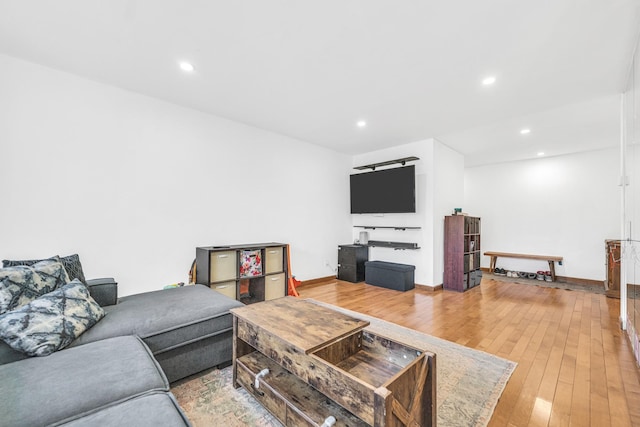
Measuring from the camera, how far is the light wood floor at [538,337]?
64.5 inches

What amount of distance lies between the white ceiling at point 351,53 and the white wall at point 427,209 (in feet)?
3.52

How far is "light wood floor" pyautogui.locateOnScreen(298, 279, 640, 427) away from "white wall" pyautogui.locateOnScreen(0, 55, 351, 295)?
6.33ft

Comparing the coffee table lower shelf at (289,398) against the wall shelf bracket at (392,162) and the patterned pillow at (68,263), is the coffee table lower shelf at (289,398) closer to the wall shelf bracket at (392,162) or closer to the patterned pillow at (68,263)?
the patterned pillow at (68,263)

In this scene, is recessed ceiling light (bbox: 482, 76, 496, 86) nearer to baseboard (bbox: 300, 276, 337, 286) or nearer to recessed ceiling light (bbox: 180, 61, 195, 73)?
recessed ceiling light (bbox: 180, 61, 195, 73)

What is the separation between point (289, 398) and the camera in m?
1.41

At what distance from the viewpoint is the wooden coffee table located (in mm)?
1085

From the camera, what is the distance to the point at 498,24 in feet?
6.10

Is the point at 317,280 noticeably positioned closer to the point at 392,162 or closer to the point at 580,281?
the point at 392,162

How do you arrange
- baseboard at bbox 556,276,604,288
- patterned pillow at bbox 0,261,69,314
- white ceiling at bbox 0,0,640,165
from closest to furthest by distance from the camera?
patterned pillow at bbox 0,261,69,314
white ceiling at bbox 0,0,640,165
baseboard at bbox 556,276,604,288

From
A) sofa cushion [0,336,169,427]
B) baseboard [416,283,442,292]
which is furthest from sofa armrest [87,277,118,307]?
baseboard [416,283,442,292]

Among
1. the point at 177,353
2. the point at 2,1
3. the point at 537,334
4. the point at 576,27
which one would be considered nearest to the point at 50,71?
the point at 2,1

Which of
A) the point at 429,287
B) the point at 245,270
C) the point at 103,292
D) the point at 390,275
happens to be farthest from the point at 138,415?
the point at 429,287

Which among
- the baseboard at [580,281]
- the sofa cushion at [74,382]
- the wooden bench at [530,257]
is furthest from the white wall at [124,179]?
the baseboard at [580,281]

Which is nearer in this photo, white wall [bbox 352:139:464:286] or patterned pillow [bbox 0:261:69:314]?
patterned pillow [bbox 0:261:69:314]
